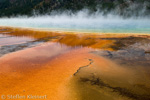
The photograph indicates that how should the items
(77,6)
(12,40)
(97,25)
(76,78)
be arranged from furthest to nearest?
(77,6), (97,25), (12,40), (76,78)

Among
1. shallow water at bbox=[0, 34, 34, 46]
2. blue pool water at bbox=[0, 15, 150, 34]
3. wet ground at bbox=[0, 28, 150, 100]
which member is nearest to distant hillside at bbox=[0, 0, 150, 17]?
blue pool water at bbox=[0, 15, 150, 34]

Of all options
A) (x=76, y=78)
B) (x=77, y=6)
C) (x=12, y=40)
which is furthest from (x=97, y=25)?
(x=77, y=6)

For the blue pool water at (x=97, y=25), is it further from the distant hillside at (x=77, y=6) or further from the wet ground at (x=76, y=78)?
the distant hillside at (x=77, y=6)

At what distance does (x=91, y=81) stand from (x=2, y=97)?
2265 millimetres

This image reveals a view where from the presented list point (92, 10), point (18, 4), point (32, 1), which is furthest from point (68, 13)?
point (18, 4)

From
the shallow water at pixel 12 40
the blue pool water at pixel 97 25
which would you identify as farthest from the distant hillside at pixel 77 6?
the shallow water at pixel 12 40

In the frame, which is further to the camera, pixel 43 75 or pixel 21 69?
pixel 21 69

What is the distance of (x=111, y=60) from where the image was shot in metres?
5.55

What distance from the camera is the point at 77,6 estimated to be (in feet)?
263

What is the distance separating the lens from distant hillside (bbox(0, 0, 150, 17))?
230ft

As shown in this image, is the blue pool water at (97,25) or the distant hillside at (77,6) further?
the distant hillside at (77,6)

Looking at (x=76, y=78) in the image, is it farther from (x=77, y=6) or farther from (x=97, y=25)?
(x=77, y=6)

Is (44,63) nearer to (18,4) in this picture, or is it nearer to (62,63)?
(62,63)

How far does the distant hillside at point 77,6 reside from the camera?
7005 cm
